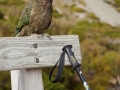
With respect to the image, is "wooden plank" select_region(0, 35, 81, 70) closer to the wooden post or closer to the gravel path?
the wooden post

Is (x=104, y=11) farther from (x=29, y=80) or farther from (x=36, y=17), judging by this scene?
(x=29, y=80)

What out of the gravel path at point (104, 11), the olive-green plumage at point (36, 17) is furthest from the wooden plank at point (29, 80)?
the gravel path at point (104, 11)

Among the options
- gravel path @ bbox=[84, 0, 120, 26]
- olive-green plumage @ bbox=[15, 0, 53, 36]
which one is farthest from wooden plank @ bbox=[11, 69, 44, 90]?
gravel path @ bbox=[84, 0, 120, 26]

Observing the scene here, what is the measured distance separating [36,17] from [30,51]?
23.0 inches

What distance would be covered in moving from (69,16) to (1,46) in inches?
456

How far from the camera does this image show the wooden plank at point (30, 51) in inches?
80.3

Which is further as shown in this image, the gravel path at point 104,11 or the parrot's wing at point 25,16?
the gravel path at point 104,11

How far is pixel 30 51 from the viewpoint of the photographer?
83.7 inches

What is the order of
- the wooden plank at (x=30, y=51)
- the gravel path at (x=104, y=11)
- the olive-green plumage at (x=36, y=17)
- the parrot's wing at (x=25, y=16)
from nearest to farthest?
the wooden plank at (x=30, y=51), the olive-green plumage at (x=36, y=17), the parrot's wing at (x=25, y=16), the gravel path at (x=104, y=11)

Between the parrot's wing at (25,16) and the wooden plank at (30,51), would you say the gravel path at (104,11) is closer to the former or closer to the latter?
the parrot's wing at (25,16)

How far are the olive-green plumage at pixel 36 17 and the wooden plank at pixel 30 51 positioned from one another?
39 centimetres

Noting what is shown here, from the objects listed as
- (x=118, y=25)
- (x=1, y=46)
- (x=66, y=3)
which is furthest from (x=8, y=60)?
(x=66, y=3)

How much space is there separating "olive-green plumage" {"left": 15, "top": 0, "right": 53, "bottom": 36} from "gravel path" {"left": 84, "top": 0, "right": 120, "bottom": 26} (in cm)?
1204

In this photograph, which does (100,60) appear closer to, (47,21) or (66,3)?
(47,21)
